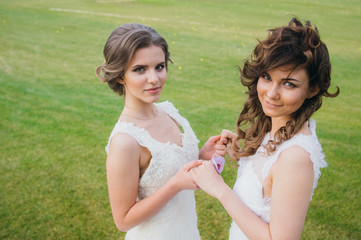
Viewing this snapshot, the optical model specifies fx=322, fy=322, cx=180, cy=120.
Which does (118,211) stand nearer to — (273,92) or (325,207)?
(273,92)

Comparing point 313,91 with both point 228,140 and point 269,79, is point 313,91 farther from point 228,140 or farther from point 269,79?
point 228,140

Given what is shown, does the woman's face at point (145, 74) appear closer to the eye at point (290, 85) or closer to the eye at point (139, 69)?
the eye at point (139, 69)

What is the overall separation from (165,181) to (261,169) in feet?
2.41

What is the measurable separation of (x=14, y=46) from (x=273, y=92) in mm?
13679

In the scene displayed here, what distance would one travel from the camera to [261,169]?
2.16 meters

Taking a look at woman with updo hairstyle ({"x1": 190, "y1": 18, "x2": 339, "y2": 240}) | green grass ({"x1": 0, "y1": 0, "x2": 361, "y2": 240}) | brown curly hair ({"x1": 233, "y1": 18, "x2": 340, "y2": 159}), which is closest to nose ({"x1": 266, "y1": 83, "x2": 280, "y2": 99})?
woman with updo hairstyle ({"x1": 190, "y1": 18, "x2": 339, "y2": 240})

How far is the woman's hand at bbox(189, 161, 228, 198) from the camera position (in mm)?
2014

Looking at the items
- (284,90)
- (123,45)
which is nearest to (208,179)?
(284,90)

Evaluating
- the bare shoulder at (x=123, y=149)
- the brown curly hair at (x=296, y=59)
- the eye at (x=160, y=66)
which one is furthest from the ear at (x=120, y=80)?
the brown curly hair at (x=296, y=59)

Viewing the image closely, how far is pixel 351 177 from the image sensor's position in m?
5.48

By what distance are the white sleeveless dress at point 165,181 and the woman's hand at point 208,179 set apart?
338mm

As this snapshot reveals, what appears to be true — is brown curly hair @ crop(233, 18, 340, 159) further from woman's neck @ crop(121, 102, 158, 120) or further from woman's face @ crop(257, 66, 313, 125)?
woman's neck @ crop(121, 102, 158, 120)

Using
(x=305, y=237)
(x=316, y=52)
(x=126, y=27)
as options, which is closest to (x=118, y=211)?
(x=126, y=27)

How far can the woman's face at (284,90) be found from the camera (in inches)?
76.9
